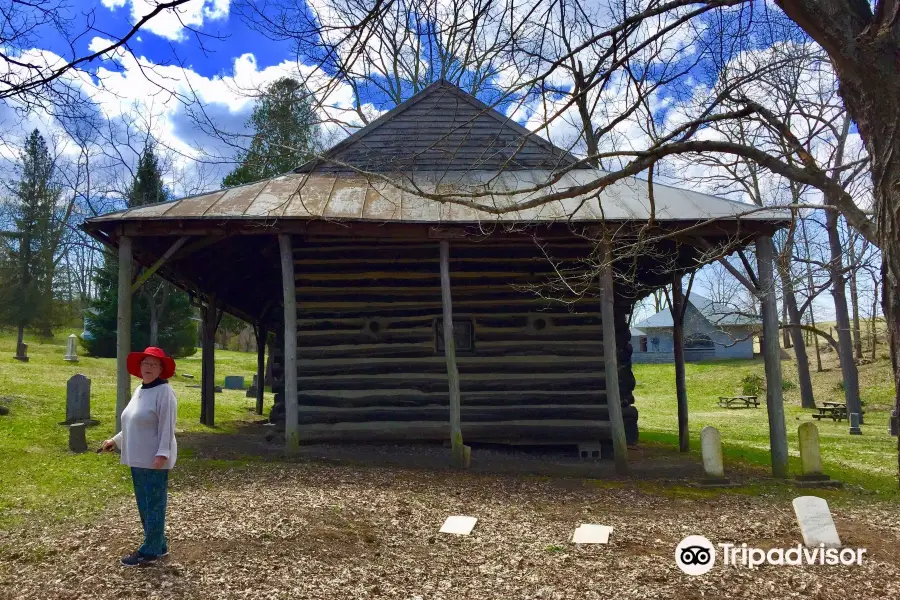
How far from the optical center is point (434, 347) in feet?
42.6

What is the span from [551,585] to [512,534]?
5.24ft

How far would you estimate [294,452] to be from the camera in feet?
36.2

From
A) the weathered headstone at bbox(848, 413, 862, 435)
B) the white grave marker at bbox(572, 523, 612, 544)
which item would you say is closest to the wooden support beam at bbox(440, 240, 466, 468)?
the white grave marker at bbox(572, 523, 612, 544)

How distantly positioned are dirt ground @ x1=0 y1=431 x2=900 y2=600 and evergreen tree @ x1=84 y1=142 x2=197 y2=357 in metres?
23.1

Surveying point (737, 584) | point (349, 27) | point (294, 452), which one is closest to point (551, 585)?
point (737, 584)

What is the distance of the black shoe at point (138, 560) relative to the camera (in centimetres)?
545

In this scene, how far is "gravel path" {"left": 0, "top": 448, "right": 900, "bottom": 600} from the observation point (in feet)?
17.2

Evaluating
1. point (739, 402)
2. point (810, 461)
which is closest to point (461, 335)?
point (810, 461)

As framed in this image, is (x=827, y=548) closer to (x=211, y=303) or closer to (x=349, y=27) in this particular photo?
(x=349, y=27)

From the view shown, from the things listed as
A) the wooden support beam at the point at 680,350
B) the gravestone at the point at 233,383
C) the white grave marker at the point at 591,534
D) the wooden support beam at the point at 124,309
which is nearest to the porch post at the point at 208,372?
the wooden support beam at the point at 124,309

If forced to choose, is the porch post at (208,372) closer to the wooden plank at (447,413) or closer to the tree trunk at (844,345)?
the wooden plank at (447,413)

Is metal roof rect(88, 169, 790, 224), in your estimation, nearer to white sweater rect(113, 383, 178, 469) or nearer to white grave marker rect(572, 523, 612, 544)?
white grave marker rect(572, 523, 612, 544)

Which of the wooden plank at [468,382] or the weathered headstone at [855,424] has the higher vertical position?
the wooden plank at [468,382]

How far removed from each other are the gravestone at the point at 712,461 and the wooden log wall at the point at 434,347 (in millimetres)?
2696
